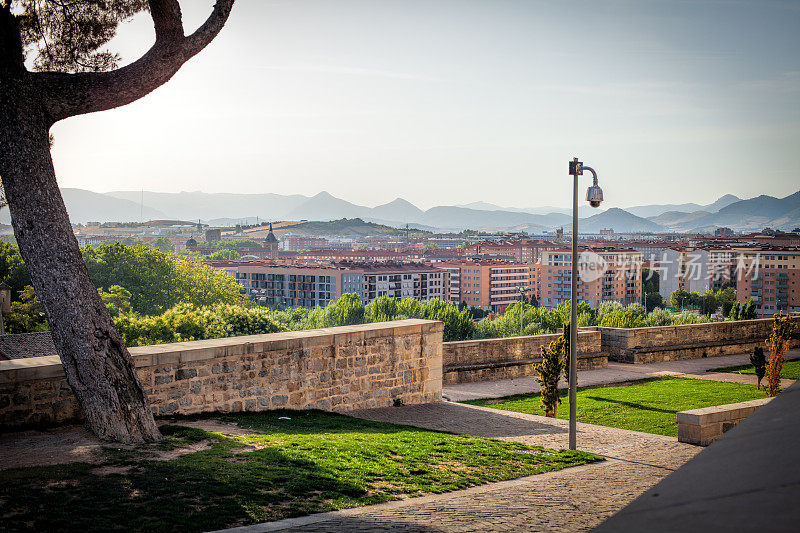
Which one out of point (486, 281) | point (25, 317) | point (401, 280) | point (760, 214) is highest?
point (760, 214)

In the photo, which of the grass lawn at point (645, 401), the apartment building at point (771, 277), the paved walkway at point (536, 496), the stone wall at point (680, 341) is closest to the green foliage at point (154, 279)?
the apartment building at point (771, 277)

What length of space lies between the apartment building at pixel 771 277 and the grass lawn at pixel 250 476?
43.4m

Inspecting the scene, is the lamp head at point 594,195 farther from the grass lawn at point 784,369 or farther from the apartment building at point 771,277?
the apartment building at point 771,277

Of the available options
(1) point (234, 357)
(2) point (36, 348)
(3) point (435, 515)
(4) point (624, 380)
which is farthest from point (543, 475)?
(2) point (36, 348)

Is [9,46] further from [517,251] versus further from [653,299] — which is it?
[517,251]

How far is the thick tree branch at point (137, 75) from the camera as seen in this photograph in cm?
693

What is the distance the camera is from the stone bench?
8.54m

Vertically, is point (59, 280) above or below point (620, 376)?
above

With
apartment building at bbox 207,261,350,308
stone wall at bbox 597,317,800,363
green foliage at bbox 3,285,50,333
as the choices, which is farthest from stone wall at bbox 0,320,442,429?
apartment building at bbox 207,261,350,308

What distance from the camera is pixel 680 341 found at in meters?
17.8

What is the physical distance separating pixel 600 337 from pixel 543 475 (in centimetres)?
1078

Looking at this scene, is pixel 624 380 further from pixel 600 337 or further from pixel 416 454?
pixel 416 454

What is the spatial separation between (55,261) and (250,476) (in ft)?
9.52

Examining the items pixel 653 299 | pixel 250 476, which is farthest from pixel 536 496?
pixel 653 299
